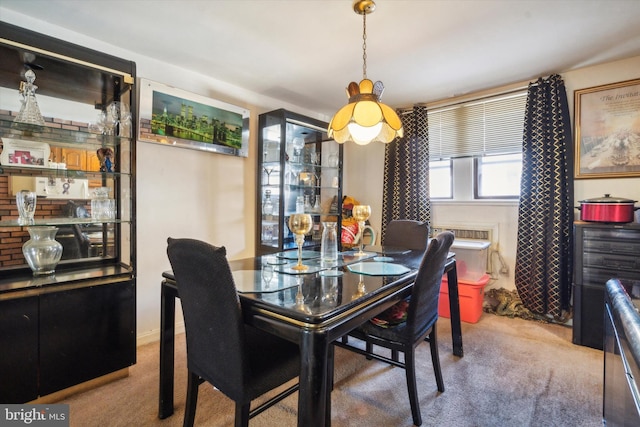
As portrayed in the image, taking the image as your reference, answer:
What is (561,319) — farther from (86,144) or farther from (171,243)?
(86,144)

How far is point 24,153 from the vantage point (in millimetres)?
Answer: 1753

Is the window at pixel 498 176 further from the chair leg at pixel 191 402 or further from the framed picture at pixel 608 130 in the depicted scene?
the chair leg at pixel 191 402

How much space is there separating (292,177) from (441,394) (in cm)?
241

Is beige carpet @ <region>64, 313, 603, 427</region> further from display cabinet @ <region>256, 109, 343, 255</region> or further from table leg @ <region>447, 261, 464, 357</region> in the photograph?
display cabinet @ <region>256, 109, 343, 255</region>

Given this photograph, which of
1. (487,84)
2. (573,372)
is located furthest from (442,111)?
(573,372)

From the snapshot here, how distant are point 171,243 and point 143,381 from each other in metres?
1.31

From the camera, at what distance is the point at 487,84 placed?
10.0ft

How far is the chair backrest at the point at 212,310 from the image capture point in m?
1.04

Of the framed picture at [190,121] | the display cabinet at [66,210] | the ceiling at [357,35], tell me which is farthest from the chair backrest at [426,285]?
the framed picture at [190,121]

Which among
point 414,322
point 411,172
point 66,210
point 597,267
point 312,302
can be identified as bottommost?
point 414,322

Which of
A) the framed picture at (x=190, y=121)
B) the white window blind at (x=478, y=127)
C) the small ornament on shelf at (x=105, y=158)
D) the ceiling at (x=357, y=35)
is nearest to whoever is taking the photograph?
the ceiling at (x=357, y=35)

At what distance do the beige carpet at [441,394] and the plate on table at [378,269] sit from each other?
30.6 inches

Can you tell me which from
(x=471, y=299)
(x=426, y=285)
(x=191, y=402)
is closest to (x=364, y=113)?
(x=426, y=285)

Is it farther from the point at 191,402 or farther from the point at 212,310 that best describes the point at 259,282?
the point at 191,402
